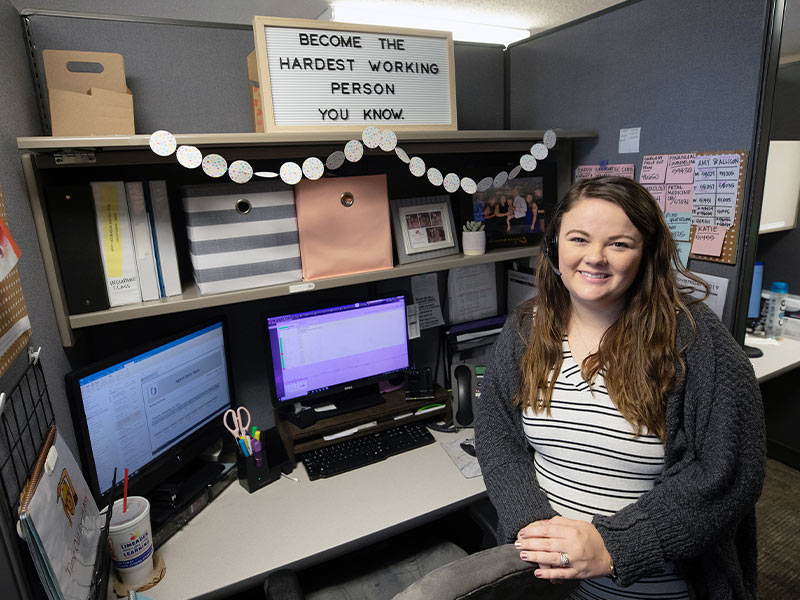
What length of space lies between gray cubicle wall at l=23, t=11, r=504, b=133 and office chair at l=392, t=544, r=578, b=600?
1190 mm

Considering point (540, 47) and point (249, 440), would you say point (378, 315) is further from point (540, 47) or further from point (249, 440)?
point (540, 47)

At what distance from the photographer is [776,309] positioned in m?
2.04

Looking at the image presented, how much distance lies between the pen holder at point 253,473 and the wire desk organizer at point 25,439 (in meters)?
0.39

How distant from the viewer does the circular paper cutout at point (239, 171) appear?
1.08 meters

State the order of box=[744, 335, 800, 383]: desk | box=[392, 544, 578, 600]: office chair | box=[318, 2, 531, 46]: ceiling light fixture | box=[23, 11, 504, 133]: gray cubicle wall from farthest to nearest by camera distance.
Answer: box=[318, 2, 531, 46]: ceiling light fixture < box=[744, 335, 800, 383]: desk < box=[23, 11, 504, 133]: gray cubicle wall < box=[392, 544, 578, 600]: office chair

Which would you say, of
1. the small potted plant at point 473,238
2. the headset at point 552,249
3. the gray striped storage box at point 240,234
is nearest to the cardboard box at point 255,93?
the gray striped storage box at point 240,234

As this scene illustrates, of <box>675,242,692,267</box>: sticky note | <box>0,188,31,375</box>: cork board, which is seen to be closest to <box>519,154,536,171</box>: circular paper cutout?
<box>675,242,692,267</box>: sticky note

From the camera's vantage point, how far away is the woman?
0.86 m

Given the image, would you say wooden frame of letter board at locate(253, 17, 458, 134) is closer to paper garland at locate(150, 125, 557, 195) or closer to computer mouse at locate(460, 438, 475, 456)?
paper garland at locate(150, 125, 557, 195)

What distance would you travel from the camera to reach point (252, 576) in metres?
1.02

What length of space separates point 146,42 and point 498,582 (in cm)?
137

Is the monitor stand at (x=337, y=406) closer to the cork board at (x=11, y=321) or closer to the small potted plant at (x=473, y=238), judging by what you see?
the small potted plant at (x=473, y=238)

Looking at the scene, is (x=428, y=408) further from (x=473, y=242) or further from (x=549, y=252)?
(x=549, y=252)

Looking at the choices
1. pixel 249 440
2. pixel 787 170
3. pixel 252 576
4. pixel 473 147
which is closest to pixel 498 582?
pixel 252 576
